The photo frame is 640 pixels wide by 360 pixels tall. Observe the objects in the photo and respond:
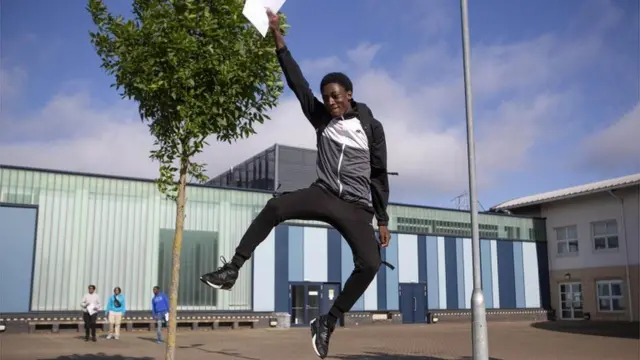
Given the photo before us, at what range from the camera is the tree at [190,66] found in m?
8.87

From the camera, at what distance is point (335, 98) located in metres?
4.65

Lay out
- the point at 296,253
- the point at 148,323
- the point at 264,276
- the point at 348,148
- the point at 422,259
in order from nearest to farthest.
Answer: the point at 348,148 < the point at 148,323 < the point at 264,276 < the point at 296,253 < the point at 422,259

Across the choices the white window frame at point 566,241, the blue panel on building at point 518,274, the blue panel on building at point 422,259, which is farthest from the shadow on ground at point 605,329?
→ the blue panel on building at point 422,259

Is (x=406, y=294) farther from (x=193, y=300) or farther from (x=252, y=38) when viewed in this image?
(x=252, y=38)

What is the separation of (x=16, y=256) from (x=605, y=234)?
33.8 meters

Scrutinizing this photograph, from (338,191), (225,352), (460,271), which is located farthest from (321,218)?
(460,271)

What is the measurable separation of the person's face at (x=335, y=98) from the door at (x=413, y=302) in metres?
34.3

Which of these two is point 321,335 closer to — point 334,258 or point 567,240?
point 334,258

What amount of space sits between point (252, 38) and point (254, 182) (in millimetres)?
32855

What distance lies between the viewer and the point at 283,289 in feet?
111

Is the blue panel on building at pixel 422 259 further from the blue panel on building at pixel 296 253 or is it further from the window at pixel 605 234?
the window at pixel 605 234

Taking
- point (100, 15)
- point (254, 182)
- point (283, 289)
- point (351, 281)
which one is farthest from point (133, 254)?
point (351, 281)

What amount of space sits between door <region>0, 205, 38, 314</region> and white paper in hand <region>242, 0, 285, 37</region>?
1019 inches

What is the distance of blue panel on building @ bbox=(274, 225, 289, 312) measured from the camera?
33688 millimetres
